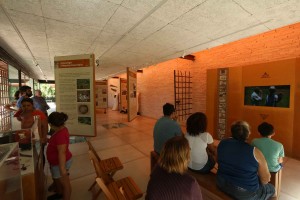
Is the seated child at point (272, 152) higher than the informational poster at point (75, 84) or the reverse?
the reverse

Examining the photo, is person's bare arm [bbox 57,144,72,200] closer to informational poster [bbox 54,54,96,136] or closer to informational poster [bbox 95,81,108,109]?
informational poster [bbox 54,54,96,136]

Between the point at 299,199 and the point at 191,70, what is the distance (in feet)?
17.4

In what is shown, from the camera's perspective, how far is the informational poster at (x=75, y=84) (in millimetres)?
4207

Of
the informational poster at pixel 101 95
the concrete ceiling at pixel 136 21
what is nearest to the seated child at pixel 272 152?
the concrete ceiling at pixel 136 21

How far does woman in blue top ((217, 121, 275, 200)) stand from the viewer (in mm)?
1525

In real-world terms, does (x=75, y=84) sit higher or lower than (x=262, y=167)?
higher

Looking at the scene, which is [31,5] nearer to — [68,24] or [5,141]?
[68,24]

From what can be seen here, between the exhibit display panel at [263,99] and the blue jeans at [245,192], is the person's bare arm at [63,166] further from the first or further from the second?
the exhibit display panel at [263,99]

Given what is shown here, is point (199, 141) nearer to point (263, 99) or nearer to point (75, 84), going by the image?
point (263, 99)

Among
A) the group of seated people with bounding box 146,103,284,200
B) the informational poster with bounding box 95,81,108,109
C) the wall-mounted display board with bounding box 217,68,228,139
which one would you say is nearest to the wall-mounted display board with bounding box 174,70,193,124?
the wall-mounted display board with bounding box 217,68,228,139

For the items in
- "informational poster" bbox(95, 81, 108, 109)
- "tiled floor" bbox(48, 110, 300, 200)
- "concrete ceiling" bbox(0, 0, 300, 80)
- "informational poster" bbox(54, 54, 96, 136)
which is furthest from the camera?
"informational poster" bbox(95, 81, 108, 109)

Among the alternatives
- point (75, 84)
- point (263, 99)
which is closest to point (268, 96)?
point (263, 99)

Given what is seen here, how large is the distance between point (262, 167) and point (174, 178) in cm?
106

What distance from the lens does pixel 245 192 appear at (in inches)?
61.8
